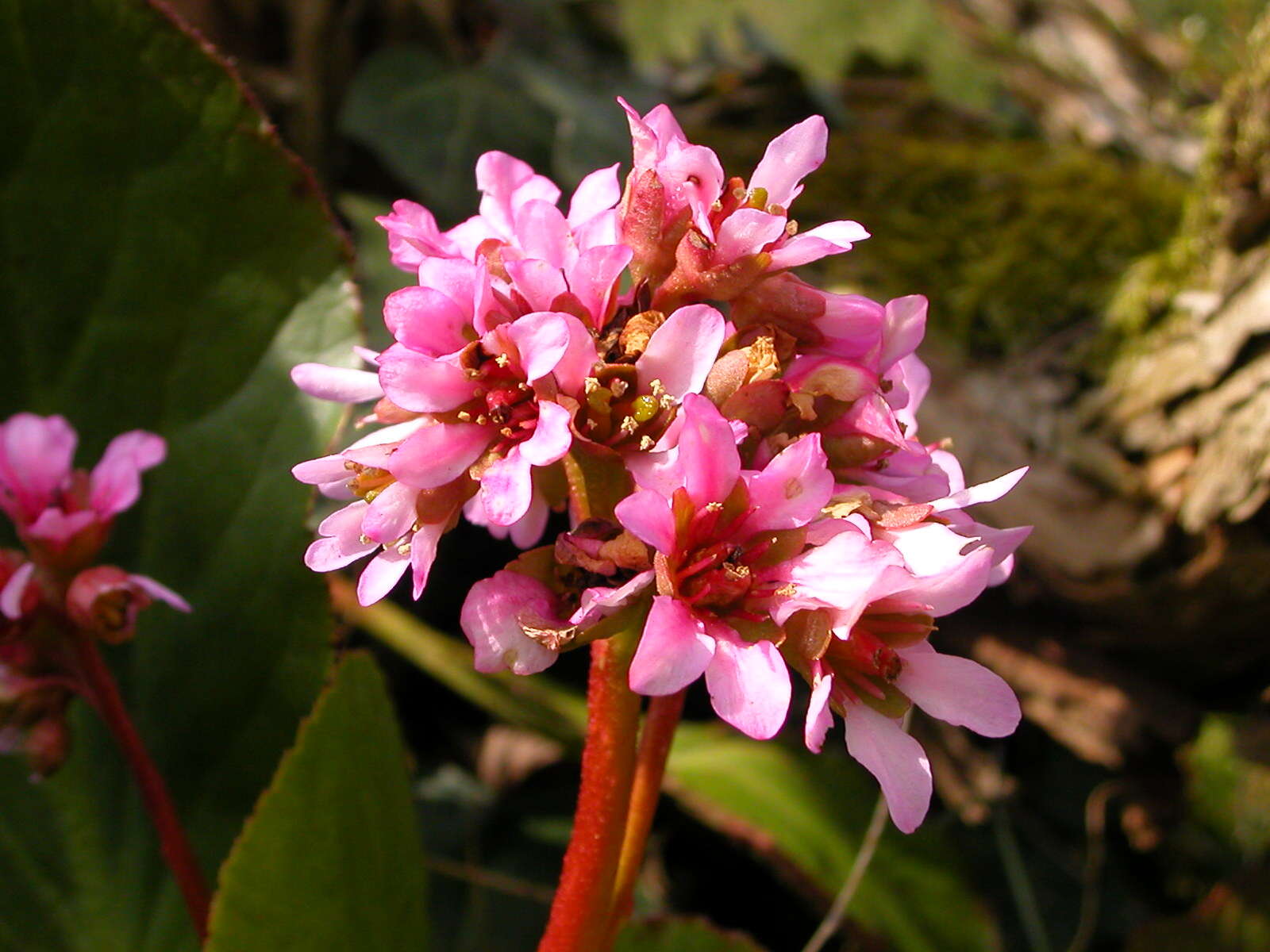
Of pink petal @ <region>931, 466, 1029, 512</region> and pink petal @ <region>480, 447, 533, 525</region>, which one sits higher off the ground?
pink petal @ <region>480, 447, 533, 525</region>

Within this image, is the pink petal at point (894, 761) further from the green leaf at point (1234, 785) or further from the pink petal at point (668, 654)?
the green leaf at point (1234, 785)

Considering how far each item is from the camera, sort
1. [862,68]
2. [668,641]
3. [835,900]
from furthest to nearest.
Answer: [862,68]
[835,900]
[668,641]

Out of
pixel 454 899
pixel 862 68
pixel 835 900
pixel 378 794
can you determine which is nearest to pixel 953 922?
pixel 835 900

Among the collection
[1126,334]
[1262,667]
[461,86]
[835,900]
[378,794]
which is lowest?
[1262,667]

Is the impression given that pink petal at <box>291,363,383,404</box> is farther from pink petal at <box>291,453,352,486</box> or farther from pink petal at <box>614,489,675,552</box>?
pink petal at <box>614,489,675,552</box>

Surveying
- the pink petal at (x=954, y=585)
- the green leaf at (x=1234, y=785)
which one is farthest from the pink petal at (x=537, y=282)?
the green leaf at (x=1234, y=785)

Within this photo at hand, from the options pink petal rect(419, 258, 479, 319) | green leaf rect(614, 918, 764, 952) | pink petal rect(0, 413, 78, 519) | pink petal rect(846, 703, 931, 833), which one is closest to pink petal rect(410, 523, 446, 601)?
pink petal rect(419, 258, 479, 319)

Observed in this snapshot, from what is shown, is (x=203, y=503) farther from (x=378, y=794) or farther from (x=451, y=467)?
(x=451, y=467)
